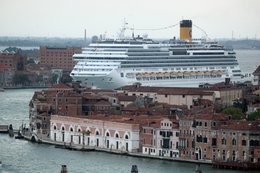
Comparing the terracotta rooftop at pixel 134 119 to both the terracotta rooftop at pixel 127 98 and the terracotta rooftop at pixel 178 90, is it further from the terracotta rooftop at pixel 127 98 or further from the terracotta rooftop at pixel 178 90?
the terracotta rooftop at pixel 178 90

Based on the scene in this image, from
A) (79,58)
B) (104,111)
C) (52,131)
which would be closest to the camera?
(52,131)

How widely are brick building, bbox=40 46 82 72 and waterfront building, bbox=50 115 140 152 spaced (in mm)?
28161

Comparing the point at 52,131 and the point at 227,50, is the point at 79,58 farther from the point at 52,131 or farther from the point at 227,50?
the point at 52,131

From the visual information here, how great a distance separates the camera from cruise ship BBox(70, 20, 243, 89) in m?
33.3

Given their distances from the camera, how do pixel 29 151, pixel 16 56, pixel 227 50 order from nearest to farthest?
pixel 29 151
pixel 227 50
pixel 16 56

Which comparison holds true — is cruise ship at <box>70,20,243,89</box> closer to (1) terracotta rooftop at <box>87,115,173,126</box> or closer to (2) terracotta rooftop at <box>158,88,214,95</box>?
(2) terracotta rooftop at <box>158,88,214,95</box>

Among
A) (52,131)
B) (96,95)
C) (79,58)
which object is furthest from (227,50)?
(52,131)

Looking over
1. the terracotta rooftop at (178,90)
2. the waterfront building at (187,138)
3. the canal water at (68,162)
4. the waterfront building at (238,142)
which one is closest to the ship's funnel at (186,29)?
the terracotta rooftop at (178,90)

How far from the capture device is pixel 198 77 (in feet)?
117

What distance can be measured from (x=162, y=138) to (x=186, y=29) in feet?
55.8

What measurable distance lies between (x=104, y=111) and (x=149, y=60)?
31.1ft

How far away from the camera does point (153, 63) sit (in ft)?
114

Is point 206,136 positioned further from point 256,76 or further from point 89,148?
point 256,76

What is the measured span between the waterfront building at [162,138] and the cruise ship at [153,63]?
11186 millimetres
